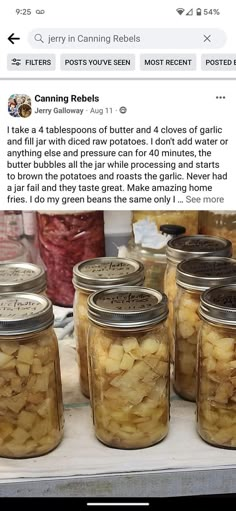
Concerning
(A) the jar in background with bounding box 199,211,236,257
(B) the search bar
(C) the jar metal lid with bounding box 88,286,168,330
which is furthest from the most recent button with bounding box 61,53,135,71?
(A) the jar in background with bounding box 199,211,236,257

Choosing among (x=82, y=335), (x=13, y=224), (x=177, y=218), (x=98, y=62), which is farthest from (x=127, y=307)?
(x=13, y=224)

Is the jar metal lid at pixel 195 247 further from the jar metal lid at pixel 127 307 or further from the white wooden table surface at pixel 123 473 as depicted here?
the white wooden table surface at pixel 123 473

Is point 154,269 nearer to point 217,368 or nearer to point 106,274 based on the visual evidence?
point 106,274

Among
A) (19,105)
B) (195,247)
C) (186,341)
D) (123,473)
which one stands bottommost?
(123,473)

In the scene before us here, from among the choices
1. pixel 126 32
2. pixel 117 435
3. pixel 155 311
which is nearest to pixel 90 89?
pixel 126 32

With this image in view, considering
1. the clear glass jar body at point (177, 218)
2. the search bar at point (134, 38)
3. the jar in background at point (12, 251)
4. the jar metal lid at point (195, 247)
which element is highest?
the search bar at point (134, 38)

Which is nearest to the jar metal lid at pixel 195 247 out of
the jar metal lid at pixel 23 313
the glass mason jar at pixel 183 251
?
the glass mason jar at pixel 183 251

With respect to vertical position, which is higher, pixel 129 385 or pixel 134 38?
pixel 134 38
